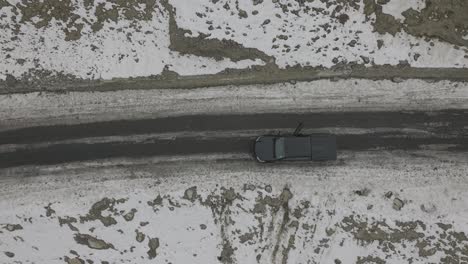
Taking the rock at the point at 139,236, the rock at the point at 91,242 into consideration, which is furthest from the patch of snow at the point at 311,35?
the rock at the point at 91,242

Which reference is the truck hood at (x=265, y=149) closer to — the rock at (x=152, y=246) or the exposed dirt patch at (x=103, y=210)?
the rock at (x=152, y=246)

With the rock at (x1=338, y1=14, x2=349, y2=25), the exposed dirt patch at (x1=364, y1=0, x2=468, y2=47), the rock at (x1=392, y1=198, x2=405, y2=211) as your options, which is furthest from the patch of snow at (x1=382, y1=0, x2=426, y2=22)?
the rock at (x1=392, y1=198, x2=405, y2=211)

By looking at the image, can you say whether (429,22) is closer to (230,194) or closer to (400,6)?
(400,6)

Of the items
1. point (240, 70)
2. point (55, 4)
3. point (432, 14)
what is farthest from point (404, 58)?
point (55, 4)

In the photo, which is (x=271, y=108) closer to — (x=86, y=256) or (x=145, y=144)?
(x=145, y=144)

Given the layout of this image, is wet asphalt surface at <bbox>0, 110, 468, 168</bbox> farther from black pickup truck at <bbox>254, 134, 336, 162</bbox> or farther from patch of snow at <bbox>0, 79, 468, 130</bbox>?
black pickup truck at <bbox>254, 134, 336, 162</bbox>
